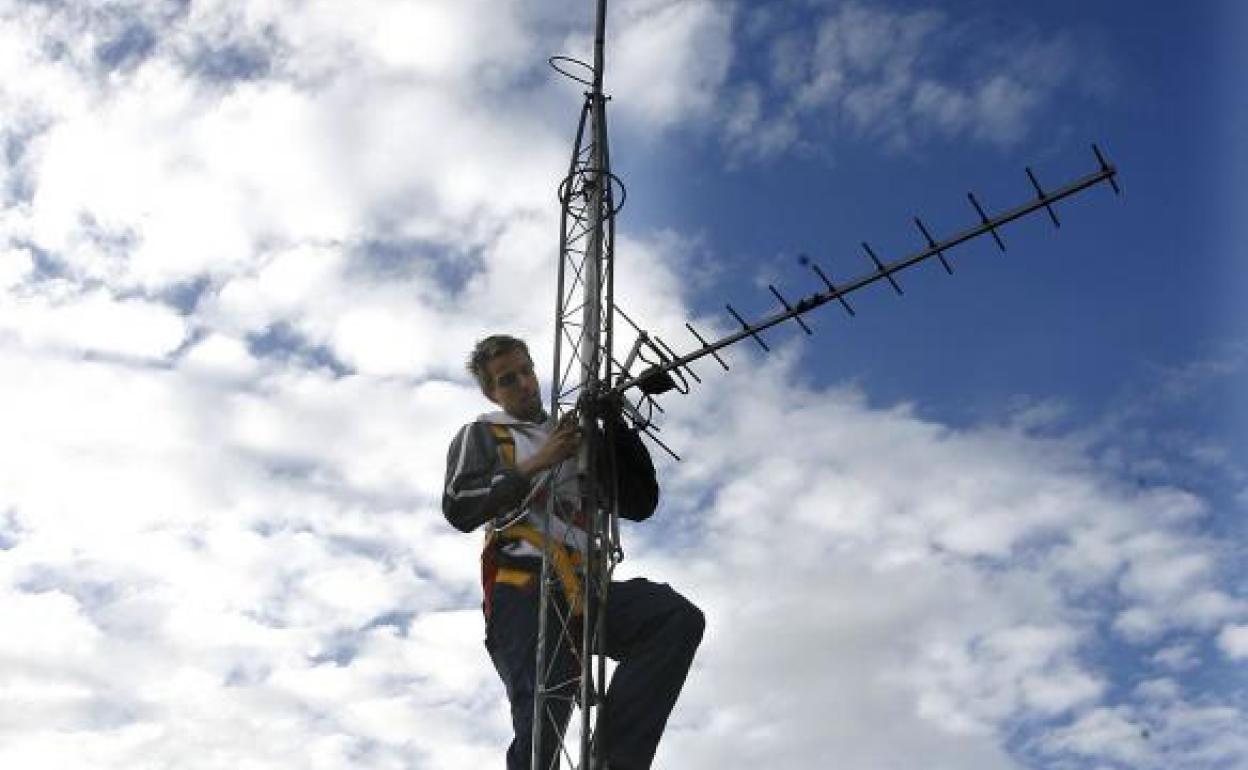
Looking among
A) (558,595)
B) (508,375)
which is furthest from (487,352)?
(558,595)

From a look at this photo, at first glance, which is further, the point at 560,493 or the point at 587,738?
the point at 560,493

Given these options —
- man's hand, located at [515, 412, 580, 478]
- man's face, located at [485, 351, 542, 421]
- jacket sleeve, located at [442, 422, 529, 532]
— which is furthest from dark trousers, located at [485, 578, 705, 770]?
man's face, located at [485, 351, 542, 421]

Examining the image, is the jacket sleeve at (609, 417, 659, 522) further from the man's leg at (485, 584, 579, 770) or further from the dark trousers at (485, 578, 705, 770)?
the man's leg at (485, 584, 579, 770)

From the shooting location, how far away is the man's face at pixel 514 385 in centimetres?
798

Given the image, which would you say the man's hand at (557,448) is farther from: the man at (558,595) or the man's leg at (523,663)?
the man's leg at (523,663)

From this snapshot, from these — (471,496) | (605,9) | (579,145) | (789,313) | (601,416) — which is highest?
(605,9)

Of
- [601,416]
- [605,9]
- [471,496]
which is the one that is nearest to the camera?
[471,496]

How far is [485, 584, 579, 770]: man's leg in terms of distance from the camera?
276 inches

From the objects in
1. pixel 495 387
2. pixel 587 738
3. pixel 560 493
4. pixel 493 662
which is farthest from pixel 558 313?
pixel 587 738

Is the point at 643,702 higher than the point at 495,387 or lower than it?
lower

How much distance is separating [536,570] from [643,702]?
0.93 meters

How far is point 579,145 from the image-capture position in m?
9.22

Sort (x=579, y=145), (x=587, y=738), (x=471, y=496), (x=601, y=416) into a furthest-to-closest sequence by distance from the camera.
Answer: (x=579, y=145), (x=601, y=416), (x=471, y=496), (x=587, y=738)

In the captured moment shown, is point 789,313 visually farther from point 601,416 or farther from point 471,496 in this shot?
point 471,496
